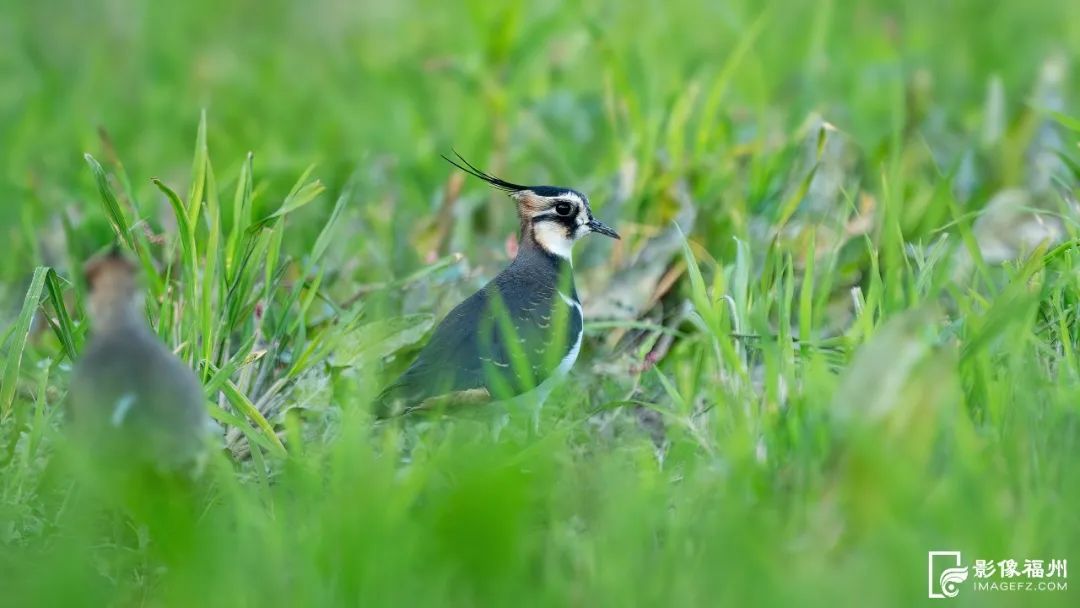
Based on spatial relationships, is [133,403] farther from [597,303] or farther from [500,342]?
[597,303]

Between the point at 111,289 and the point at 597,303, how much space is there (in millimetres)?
2575

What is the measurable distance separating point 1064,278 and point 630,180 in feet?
7.24

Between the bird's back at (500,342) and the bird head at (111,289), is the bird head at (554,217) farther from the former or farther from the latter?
the bird head at (111,289)

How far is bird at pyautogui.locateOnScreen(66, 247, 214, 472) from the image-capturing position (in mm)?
3150

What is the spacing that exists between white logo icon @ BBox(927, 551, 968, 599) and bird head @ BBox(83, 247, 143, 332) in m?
1.75

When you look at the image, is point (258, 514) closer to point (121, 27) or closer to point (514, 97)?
point (514, 97)

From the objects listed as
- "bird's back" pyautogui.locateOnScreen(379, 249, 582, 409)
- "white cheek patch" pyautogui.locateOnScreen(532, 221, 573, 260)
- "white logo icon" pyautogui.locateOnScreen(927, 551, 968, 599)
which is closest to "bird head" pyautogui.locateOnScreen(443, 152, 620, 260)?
"white cheek patch" pyautogui.locateOnScreen(532, 221, 573, 260)

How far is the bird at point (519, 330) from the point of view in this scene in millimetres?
4371

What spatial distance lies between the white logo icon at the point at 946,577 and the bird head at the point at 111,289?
69.1 inches

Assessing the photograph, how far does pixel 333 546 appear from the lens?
3.08m

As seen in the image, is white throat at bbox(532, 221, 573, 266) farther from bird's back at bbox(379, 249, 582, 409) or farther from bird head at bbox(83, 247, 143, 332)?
bird head at bbox(83, 247, 143, 332)

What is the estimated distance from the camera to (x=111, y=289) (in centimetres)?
321

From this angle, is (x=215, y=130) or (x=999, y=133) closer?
(x=999, y=133)

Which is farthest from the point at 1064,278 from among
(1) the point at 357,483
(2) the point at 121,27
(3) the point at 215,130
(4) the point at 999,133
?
(2) the point at 121,27
